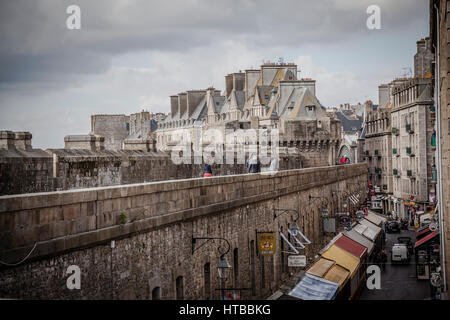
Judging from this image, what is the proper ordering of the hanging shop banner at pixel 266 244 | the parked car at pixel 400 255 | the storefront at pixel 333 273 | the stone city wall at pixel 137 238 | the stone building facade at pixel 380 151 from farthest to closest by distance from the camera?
the stone building facade at pixel 380 151 → the parked car at pixel 400 255 → the storefront at pixel 333 273 → the hanging shop banner at pixel 266 244 → the stone city wall at pixel 137 238

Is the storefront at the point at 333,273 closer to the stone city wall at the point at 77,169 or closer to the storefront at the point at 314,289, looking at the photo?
the storefront at the point at 314,289

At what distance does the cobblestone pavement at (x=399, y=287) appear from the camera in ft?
84.4

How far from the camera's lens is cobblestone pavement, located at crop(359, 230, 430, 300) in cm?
2572

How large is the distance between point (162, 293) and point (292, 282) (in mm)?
10136

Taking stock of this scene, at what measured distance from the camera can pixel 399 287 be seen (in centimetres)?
2811

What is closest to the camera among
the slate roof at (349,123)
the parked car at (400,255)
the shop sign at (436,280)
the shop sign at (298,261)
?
the shop sign at (298,261)

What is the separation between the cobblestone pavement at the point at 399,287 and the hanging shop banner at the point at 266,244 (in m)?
10.9

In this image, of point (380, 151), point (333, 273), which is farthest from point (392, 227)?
point (333, 273)

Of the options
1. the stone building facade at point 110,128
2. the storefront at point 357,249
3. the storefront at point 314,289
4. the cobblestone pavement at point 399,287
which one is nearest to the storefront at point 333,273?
the storefront at point 314,289

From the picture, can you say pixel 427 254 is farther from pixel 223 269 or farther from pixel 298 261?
pixel 223 269

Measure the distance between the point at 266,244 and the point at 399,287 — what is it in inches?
581

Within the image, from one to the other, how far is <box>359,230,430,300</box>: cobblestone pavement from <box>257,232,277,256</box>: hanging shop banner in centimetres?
1088

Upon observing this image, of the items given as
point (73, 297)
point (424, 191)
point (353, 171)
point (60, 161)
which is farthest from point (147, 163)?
point (424, 191)

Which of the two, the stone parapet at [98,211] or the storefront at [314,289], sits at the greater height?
the stone parapet at [98,211]
